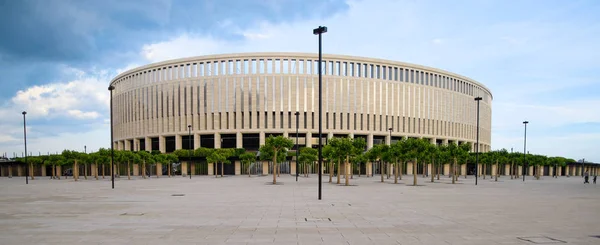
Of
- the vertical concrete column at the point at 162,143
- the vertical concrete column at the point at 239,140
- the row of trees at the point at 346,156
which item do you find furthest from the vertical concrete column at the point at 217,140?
the vertical concrete column at the point at 162,143

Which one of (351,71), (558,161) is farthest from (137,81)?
(558,161)

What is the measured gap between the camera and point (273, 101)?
8225 centimetres

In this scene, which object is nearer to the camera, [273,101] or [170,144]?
[273,101]

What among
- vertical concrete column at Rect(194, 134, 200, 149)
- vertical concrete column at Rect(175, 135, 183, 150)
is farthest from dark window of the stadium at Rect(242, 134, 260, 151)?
vertical concrete column at Rect(175, 135, 183, 150)

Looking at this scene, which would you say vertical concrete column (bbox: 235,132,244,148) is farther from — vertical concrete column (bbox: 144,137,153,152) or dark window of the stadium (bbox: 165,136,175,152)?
vertical concrete column (bbox: 144,137,153,152)

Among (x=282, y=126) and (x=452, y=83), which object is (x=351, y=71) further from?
(x=452, y=83)

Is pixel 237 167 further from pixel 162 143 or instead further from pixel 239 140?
pixel 162 143

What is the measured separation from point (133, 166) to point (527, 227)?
75.1 m

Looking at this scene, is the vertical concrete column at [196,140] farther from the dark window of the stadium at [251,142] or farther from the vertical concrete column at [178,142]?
the dark window of the stadium at [251,142]

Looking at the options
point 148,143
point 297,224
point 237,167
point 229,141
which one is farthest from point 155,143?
point 297,224

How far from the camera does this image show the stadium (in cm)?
8238

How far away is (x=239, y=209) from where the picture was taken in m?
16.2

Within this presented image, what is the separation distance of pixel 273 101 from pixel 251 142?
11218mm

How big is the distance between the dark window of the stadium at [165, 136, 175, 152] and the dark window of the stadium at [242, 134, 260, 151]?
63.6 ft
